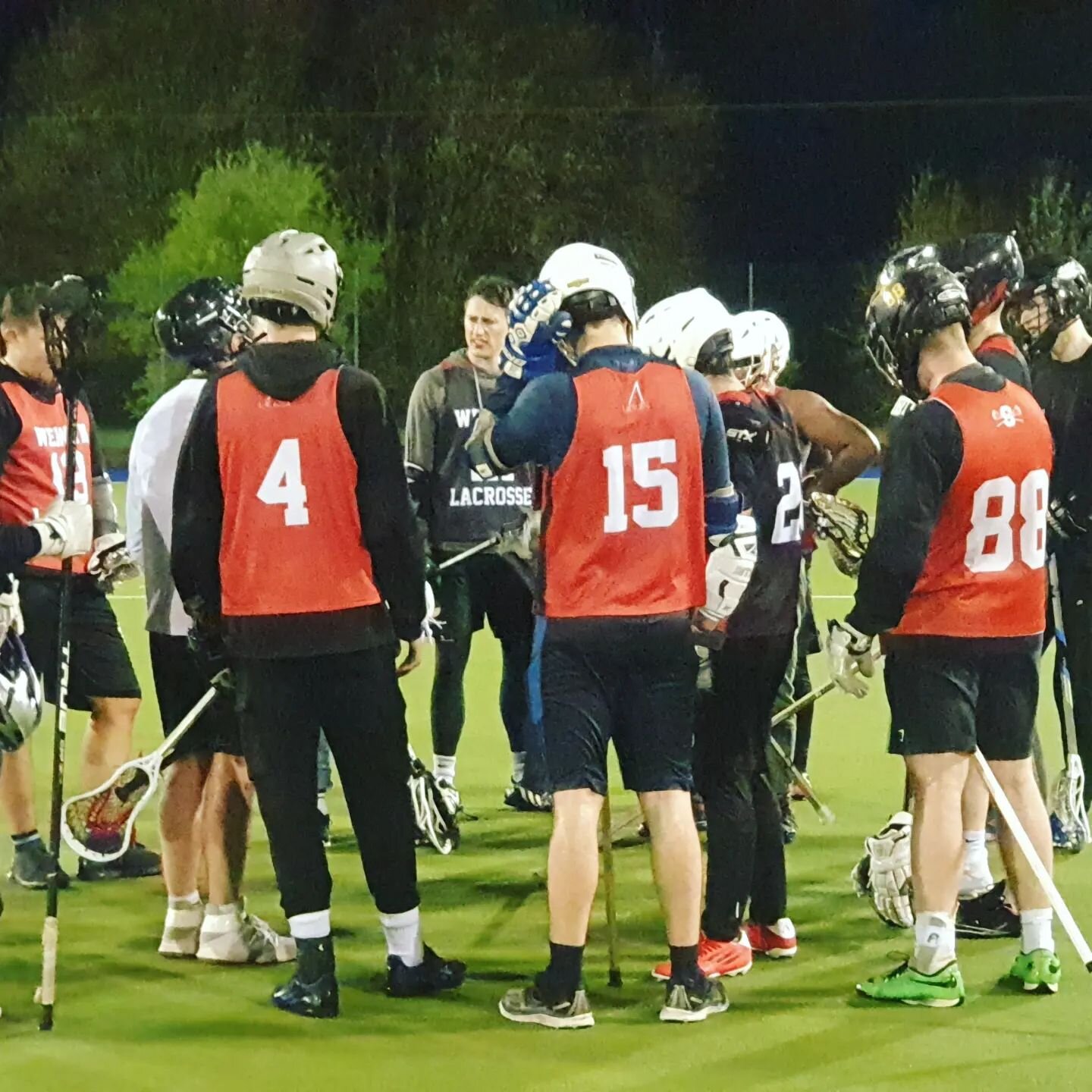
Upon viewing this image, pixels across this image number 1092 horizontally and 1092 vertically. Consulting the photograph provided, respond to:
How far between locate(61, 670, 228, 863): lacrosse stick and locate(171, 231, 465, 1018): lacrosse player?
425 mm

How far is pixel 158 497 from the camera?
4934 mm

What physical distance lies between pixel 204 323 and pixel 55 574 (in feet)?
4.67

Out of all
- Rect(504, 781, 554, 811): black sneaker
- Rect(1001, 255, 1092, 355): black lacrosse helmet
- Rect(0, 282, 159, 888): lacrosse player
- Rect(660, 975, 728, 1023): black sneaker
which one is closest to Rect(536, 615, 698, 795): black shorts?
Rect(660, 975, 728, 1023): black sneaker

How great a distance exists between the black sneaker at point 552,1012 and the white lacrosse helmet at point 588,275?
5.90ft

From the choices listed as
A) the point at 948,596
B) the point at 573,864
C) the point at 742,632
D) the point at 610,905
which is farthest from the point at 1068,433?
the point at 573,864

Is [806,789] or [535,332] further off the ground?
[535,332]

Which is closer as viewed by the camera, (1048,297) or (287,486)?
(287,486)

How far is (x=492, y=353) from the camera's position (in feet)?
22.5

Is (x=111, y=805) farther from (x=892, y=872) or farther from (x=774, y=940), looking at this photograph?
(x=892, y=872)

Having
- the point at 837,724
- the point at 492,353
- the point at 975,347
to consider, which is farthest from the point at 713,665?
the point at 837,724

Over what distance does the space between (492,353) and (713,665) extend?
2431 millimetres

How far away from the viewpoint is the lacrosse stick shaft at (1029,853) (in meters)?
4.50

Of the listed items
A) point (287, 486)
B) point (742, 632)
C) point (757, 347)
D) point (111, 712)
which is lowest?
point (111, 712)

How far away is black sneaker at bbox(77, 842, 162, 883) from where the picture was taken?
233 inches
